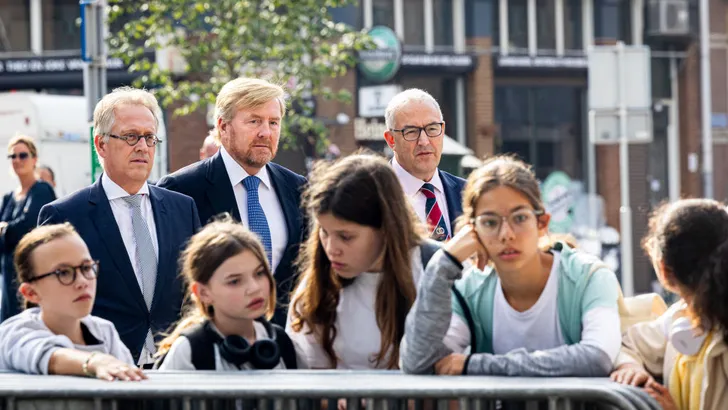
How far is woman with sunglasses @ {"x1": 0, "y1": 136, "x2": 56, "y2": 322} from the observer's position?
9.92m

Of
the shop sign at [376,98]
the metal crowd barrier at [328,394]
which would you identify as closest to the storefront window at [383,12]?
the shop sign at [376,98]

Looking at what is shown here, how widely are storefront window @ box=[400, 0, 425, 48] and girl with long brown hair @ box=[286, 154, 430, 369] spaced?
85.8 feet

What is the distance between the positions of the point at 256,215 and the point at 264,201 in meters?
0.10

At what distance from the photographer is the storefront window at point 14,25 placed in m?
27.3

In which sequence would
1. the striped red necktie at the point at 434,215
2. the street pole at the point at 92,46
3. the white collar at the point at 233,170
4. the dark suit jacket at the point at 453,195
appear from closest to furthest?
the white collar at the point at 233,170 → the striped red necktie at the point at 434,215 → the dark suit jacket at the point at 453,195 → the street pole at the point at 92,46

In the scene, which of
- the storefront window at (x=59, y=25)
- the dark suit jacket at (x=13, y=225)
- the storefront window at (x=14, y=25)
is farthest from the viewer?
the storefront window at (x=59, y=25)

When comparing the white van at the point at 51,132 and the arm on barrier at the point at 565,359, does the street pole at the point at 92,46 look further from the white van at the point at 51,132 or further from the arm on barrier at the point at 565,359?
the arm on barrier at the point at 565,359

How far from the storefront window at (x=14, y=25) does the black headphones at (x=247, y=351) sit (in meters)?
24.7

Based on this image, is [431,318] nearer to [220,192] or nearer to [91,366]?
[91,366]

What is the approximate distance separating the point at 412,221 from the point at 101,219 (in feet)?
5.33

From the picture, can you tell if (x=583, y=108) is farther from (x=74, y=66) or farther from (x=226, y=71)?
(x=226, y=71)

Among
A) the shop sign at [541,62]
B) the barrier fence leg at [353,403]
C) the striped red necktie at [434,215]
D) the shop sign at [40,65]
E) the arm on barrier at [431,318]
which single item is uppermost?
the shop sign at [541,62]

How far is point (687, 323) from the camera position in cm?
347

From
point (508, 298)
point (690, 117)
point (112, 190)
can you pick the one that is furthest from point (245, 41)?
point (690, 117)
